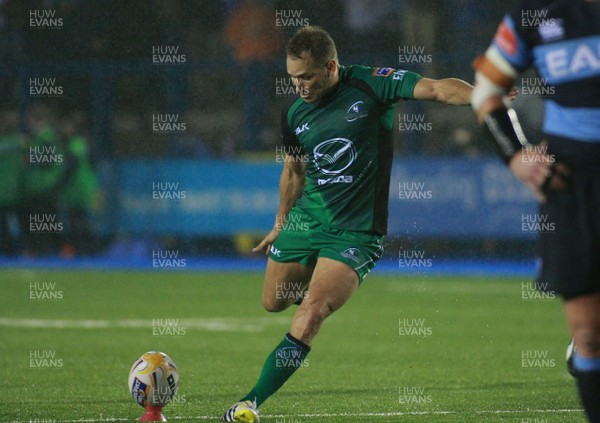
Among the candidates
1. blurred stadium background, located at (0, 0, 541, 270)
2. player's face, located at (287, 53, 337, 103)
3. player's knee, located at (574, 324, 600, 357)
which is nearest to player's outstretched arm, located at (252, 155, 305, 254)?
player's face, located at (287, 53, 337, 103)

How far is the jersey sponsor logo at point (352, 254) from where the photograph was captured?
21.7 feet

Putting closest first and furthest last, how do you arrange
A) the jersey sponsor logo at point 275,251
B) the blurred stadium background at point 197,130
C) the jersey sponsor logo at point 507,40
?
the jersey sponsor logo at point 507,40, the jersey sponsor logo at point 275,251, the blurred stadium background at point 197,130

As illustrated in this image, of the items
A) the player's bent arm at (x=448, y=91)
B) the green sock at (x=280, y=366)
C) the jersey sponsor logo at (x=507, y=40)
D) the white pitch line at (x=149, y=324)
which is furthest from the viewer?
the white pitch line at (x=149, y=324)

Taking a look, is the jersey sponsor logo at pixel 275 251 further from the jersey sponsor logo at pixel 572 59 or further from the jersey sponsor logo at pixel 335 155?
the jersey sponsor logo at pixel 572 59

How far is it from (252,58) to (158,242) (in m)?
3.52

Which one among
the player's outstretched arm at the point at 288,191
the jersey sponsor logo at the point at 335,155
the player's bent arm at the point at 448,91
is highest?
the player's bent arm at the point at 448,91

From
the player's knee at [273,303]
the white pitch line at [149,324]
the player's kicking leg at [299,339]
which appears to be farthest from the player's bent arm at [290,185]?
the white pitch line at [149,324]

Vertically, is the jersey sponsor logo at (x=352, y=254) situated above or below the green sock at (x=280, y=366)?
above

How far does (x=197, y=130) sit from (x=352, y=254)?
1319 cm

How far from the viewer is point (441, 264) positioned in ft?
60.4

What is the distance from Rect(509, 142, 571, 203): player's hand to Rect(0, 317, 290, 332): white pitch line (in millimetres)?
7401

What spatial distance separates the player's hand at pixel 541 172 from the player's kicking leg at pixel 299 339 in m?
2.23

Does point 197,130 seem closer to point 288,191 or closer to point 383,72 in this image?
point 288,191

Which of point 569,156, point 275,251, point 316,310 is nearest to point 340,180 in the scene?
point 275,251
